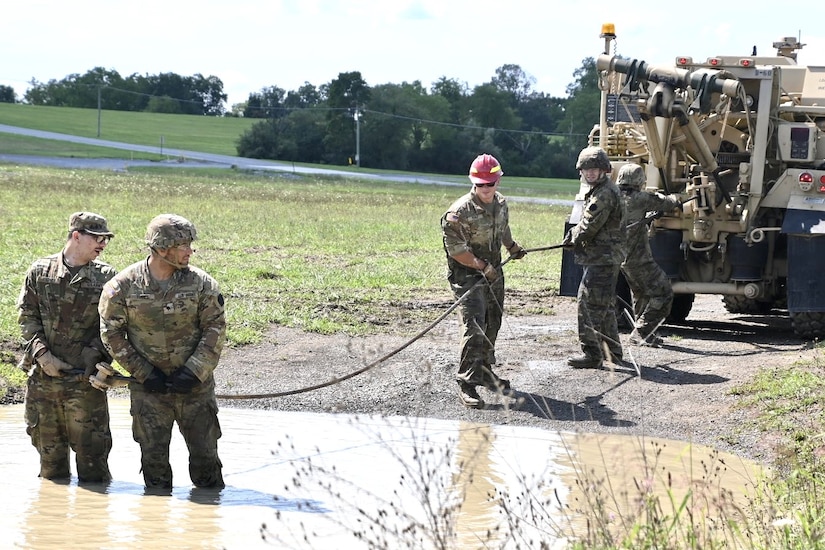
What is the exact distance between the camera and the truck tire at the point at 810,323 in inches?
527

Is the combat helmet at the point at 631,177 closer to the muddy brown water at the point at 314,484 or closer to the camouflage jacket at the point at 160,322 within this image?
the muddy brown water at the point at 314,484

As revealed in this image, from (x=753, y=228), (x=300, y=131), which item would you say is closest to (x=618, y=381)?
(x=753, y=228)

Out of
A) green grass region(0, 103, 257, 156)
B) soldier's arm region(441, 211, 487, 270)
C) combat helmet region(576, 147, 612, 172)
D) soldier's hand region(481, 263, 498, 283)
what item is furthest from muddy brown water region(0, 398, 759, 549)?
green grass region(0, 103, 257, 156)

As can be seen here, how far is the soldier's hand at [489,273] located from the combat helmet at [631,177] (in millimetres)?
3079

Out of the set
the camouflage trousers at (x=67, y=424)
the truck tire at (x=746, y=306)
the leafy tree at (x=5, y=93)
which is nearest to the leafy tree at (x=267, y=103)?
the leafy tree at (x=5, y=93)

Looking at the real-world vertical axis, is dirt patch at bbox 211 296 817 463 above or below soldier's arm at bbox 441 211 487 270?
below

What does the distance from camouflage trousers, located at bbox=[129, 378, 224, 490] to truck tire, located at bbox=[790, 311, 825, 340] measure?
7.57 metres

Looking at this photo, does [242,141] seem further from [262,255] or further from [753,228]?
[753,228]

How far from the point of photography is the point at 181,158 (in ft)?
227

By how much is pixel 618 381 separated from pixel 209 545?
5.33 metres

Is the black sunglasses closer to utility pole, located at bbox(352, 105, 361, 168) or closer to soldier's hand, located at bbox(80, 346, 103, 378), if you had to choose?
soldier's hand, located at bbox(80, 346, 103, 378)

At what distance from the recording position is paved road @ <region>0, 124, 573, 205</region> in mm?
56281

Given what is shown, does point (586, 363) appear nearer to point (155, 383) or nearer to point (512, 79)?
point (155, 383)

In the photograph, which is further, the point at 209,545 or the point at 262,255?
the point at 262,255
